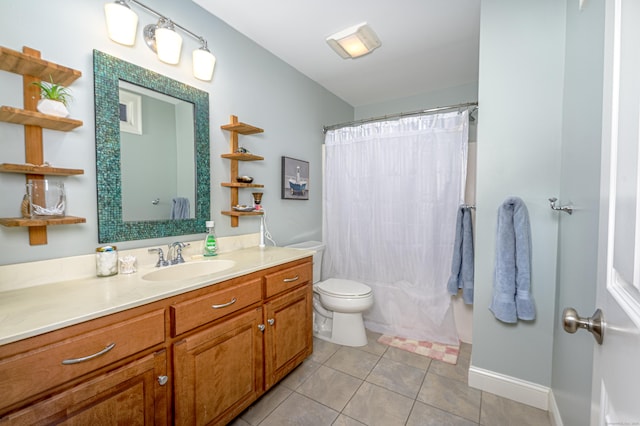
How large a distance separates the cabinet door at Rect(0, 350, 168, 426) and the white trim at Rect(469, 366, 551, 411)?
1747 mm

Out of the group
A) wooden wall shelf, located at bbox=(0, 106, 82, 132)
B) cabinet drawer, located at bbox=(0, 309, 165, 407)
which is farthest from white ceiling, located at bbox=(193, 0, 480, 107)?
cabinet drawer, located at bbox=(0, 309, 165, 407)

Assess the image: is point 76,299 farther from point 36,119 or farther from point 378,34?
point 378,34

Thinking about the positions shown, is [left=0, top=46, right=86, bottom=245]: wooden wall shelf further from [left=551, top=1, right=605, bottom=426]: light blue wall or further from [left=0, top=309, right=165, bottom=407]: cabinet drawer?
[left=551, top=1, right=605, bottom=426]: light blue wall

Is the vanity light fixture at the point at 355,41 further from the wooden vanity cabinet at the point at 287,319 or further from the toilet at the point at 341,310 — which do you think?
the toilet at the point at 341,310

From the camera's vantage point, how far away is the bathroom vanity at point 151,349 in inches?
30.5

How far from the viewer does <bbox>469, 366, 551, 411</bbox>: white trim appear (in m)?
1.55

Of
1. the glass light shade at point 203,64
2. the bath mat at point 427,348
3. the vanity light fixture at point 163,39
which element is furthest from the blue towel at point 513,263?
the vanity light fixture at point 163,39

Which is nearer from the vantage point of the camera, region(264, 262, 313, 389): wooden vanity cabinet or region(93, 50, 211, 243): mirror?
region(93, 50, 211, 243): mirror

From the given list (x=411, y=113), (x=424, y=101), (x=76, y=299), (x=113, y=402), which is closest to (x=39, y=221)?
(x=76, y=299)

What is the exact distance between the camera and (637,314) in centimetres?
38

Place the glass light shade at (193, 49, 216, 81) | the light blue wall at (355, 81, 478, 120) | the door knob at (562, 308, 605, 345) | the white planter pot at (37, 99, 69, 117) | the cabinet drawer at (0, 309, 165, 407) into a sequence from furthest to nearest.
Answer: the light blue wall at (355, 81, 478, 120)
the glass light shade at (193, 49, 216, 81)
the white planter pot at (37, 99, 69, 117)
the cabinet drawer at (0, 309, 165, 407)
the door knob at (562, 308, 605, 345)

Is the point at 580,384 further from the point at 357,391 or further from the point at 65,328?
the point at 65,328

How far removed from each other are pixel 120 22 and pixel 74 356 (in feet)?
4.88

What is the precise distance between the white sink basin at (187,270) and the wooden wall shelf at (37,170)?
1.81 feet
